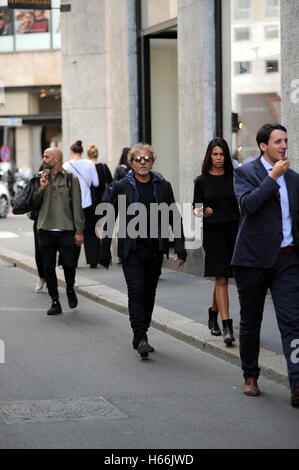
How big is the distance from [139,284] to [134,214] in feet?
2.09

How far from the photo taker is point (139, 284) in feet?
28.6

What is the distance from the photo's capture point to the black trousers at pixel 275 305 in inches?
270

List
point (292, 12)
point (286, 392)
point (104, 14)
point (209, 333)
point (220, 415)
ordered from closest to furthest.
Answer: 1. point (220, 415)
2. point (286, 392)
3. point (209, 333)
4. point (292, 12)
5. point (104, 14)

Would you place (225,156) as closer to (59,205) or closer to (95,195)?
(59,205)

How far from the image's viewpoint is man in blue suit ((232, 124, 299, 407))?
269 inches

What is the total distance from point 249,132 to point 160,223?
445cm

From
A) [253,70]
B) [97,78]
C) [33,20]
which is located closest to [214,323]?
[253,70]

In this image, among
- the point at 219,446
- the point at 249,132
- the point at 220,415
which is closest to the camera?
the point at 219,446

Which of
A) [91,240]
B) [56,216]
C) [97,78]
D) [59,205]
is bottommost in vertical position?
[91,240]

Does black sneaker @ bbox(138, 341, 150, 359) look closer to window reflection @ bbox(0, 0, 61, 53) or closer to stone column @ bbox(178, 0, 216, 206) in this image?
stone column @ bbox(178, 0, 216, 206)

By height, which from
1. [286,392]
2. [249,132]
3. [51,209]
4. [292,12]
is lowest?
[286,392]

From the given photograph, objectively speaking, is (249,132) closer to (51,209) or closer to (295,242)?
(51,209)

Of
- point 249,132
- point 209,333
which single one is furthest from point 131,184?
point 249,132

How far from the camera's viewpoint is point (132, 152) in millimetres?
8711
